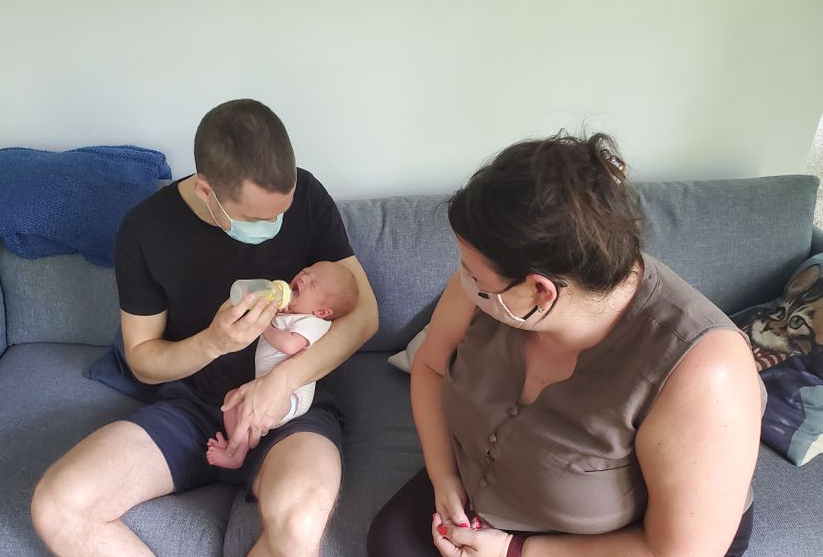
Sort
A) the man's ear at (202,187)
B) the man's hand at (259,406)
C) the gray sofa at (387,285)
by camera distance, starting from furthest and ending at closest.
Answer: the gray sofa at (387,285)
the man's hand at (259,406)
the man's ear at (202,187)

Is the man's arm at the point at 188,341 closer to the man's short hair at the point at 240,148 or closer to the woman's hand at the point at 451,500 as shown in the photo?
the man's short hair at the point at 240,148

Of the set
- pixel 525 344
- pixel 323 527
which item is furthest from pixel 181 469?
pixel 525 344

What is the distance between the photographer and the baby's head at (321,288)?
1520mm

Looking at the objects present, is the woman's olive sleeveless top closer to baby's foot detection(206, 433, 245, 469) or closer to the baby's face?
the baby's face

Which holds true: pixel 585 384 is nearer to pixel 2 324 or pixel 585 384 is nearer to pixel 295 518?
pixel 295 518

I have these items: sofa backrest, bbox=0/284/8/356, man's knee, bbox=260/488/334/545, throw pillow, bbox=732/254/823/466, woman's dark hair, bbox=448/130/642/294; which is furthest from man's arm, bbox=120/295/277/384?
throw pillow, bbox=732/254/823/466

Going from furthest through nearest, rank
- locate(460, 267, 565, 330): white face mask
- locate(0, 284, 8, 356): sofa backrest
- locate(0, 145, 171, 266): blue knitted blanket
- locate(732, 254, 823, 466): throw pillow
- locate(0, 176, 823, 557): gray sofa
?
locate(0, 284, 8, 356): sofa backrest
locate(0, 145, 171, 266): blue knitted blanket
locate(0, 176, 823, 557): gray sofa
locate(732, 254, 823, 466): throw pillow
locate(460, 267, 565, 330): white face mask

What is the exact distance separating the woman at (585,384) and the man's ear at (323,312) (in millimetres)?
457

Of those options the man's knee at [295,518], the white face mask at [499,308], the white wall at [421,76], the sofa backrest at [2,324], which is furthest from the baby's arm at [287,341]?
the sofa backrest at [2,324]

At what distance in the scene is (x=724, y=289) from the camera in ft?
6.06

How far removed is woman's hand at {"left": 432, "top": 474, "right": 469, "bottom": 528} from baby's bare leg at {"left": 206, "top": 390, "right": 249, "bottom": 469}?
471mm

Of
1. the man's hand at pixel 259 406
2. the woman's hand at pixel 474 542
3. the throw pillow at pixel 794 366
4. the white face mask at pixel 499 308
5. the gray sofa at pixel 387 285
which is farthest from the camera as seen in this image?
the gray sofa at pixel 387 285

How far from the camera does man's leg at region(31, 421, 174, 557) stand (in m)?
1.24

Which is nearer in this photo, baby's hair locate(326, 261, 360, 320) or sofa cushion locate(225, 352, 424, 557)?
sofa cushion locate(225, 352, 424, 557)
